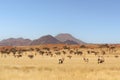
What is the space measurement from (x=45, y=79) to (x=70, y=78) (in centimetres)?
217

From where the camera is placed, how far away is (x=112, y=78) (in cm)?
2634

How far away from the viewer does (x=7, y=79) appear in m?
24.8

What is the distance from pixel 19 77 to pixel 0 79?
180cm

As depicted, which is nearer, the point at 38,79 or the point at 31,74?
the point at 38,79

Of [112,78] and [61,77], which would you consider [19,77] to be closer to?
[61,77]

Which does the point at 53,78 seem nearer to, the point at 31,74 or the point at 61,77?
the point at 61,77

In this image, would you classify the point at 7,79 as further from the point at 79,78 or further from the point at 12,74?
the point at 79,78

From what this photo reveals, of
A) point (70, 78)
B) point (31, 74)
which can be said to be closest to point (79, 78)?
point (70, 78)

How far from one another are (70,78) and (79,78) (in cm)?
75

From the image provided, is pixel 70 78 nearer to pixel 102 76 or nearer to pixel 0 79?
pixel 102 76

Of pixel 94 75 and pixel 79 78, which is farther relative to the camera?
pixel 94 75

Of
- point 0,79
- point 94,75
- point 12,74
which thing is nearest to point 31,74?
point 12,74

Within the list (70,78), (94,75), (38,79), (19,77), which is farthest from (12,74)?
(94,75)

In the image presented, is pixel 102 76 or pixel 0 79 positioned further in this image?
pixel 102 76
